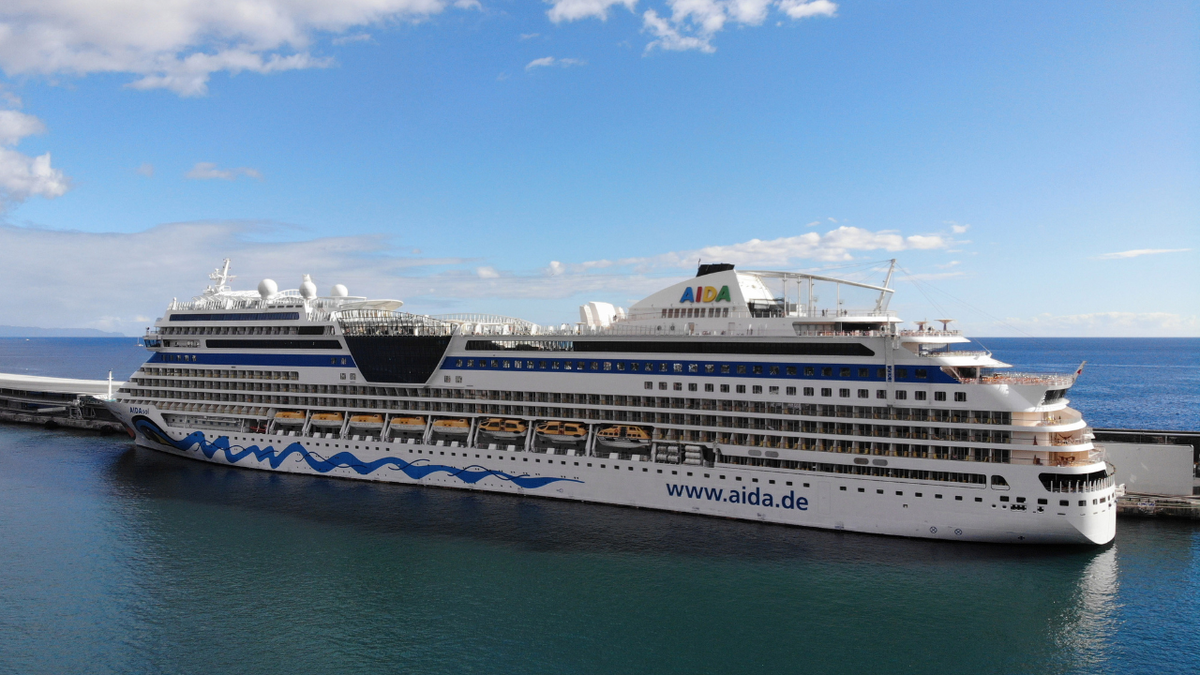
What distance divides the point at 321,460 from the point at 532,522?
625 inches

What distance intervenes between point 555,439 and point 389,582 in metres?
12.1

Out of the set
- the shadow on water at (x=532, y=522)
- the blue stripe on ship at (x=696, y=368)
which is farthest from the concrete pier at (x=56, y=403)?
the blue stripe on ship at (x=696, y=368)

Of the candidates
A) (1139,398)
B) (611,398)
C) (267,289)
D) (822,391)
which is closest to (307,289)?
(267,289)

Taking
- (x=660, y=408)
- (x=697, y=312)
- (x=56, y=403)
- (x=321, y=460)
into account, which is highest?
(x=697, y=312)

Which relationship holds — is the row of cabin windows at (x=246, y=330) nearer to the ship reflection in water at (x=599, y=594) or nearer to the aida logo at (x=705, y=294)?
the ship reflection in water at (x=599, y=594)

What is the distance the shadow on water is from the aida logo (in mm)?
10996

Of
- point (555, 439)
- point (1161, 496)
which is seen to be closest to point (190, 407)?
point (555, 439)

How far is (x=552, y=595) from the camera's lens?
2383 cm

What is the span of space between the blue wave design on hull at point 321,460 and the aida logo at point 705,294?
36.8ft

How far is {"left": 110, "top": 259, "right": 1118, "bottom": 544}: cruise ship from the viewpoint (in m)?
27.2

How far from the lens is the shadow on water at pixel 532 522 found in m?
27.0

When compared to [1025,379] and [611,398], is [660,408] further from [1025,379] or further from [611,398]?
[1025,379]

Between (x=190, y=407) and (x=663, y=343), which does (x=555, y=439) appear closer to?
(x=663, y=343)

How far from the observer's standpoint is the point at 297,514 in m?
32.6
